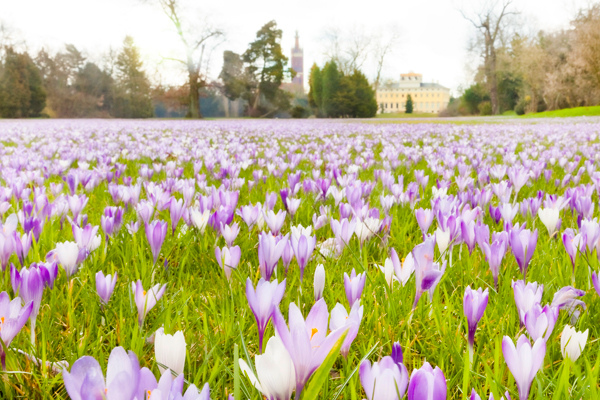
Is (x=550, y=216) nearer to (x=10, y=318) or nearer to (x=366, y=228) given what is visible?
(x=366, y=228)

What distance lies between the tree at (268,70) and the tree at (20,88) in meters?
20.1

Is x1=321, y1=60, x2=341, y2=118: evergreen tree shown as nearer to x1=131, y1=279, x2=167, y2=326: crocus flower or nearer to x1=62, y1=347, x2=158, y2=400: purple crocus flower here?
x1=131, y1=279, x2=167, y2=326: crocus flower

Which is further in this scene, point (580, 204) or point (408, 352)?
point (580, 204)

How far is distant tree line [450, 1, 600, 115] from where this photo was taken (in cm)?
3275

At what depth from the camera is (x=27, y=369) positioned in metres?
1.06

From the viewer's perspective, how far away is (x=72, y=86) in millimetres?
49844

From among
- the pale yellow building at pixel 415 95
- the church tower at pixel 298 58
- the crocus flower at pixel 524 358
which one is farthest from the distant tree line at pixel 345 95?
the church tower at pixel 298 58

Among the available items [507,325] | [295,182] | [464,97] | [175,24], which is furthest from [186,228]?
[464,97]

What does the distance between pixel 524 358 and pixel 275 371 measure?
17.5 inches

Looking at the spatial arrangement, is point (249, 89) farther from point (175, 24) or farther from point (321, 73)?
point (175, 24)

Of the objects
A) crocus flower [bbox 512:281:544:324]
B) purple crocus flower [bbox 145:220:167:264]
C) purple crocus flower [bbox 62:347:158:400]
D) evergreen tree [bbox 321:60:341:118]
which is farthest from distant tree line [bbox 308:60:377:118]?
purple crocus flower [bbox 62:347:158:400]

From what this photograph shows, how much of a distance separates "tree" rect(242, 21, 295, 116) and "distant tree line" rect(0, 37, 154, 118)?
11167 mm

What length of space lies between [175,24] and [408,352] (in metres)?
40.1

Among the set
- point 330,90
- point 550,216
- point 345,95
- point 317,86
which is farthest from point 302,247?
point 317,86
